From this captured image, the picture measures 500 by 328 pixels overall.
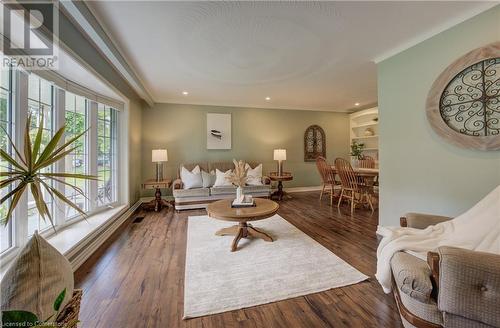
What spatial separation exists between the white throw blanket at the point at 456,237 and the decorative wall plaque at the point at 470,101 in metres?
0.72

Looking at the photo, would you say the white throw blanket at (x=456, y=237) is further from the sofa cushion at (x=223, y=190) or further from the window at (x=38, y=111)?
the sofa cushion at (x=223, y=190)

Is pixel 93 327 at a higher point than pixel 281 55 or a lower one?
lower

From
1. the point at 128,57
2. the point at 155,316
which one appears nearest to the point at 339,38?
the point at 128,57

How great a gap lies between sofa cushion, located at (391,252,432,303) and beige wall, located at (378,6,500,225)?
1.35m

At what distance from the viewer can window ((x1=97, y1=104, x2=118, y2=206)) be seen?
130 inches

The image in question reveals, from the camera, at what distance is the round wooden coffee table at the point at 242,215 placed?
92.4 inches

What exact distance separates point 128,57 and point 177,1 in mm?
1443

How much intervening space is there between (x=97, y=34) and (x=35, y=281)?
7.20ft

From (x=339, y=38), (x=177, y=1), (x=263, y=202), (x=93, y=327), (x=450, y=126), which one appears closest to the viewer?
(x=93, y=327)

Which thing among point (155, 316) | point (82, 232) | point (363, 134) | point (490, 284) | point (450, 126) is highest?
point (363, 134)

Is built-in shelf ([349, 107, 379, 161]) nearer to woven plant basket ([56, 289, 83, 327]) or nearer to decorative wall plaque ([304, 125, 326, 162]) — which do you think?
decorative wall plaque ([304, 125, 326, 162])

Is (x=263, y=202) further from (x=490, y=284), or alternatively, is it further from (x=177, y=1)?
(x=177, y=1)

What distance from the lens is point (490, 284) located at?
99 cm

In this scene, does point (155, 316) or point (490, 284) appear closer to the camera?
point (490, 284)
